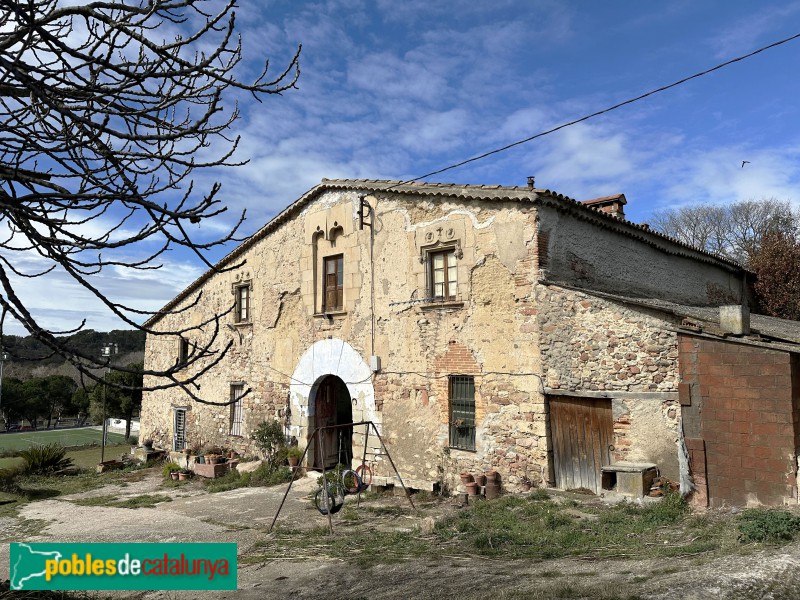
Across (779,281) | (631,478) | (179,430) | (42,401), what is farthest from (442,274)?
(42,401)

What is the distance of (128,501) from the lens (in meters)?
12.2

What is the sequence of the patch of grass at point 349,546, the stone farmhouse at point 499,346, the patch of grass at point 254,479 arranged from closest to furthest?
the patch of grass at point 349,546, the stone farmhouse at point 499,346, the patch of grass at point 254,479

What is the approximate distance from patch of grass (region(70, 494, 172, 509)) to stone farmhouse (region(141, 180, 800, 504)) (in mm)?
3112

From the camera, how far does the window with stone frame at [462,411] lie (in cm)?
1045

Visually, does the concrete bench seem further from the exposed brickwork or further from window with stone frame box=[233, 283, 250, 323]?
window with stone frame box=[233, 283, 250, 323]

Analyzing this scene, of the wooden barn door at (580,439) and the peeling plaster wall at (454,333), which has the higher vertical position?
the peeling plaster wall at (454,333)

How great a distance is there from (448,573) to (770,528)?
3.35m

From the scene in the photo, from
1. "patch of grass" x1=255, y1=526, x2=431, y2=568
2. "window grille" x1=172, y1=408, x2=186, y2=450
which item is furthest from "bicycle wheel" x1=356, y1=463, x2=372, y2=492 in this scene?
"window grille" x1=172, y1=408, x2=186, y2=450

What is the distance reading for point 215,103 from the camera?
11.5 feet

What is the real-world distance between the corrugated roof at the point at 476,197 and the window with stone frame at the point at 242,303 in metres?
1.06

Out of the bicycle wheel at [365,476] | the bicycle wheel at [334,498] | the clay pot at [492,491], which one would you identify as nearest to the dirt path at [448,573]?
the bicycle wheel at [334,498]

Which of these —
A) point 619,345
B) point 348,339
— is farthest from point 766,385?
point 348,339

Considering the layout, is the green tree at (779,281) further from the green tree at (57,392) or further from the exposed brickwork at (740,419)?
the green tree at (57,392)

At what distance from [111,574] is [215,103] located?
479cm
